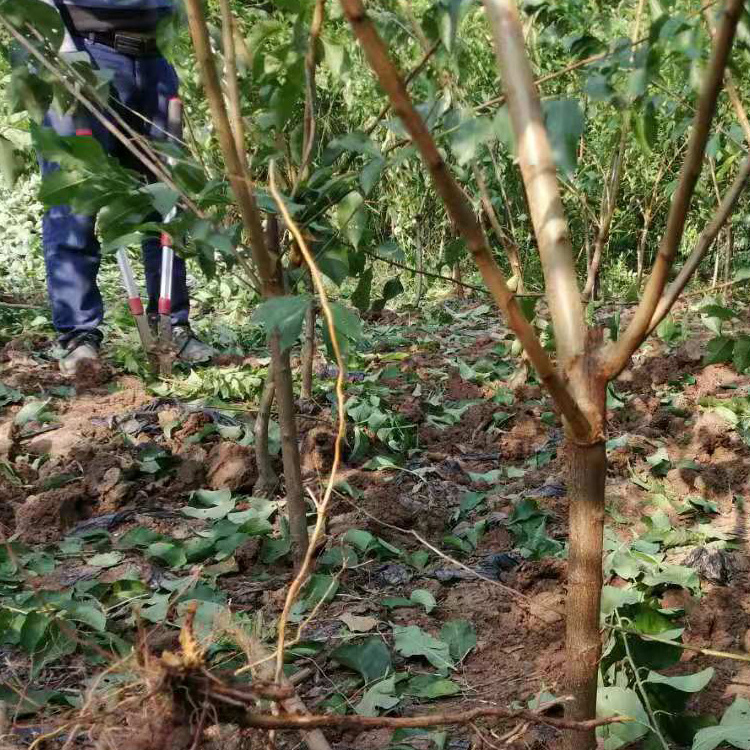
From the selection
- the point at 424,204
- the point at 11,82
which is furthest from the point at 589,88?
the point at 424,204

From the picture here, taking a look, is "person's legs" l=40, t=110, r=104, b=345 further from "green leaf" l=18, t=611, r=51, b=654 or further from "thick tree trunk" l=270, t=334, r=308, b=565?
"green leaf" l=18, t=611, r=51, b=654

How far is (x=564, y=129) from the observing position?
0.88 metres

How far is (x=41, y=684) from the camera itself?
4.82 ft

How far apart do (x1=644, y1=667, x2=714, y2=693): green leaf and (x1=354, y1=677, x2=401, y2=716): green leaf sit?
432 mm

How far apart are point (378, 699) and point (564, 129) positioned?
3.32 feet

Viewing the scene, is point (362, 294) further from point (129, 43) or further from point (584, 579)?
point (129, 43)

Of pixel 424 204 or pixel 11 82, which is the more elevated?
pixel 424 204

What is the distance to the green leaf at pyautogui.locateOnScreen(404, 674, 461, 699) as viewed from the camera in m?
1.44

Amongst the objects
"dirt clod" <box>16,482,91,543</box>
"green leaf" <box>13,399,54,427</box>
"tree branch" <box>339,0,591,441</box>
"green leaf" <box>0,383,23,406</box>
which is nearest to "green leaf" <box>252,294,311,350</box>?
"tree branch" <box>339,0,591,441</box>

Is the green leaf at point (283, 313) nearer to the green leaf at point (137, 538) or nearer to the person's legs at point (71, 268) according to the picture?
the green leaf at point (137, 538)

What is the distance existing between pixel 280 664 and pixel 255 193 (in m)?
0.85

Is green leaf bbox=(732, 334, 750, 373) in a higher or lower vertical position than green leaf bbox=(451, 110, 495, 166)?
lower

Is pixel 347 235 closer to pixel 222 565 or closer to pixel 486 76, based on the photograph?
pixel 222 565

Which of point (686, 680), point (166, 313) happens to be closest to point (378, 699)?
point (686, 680)
